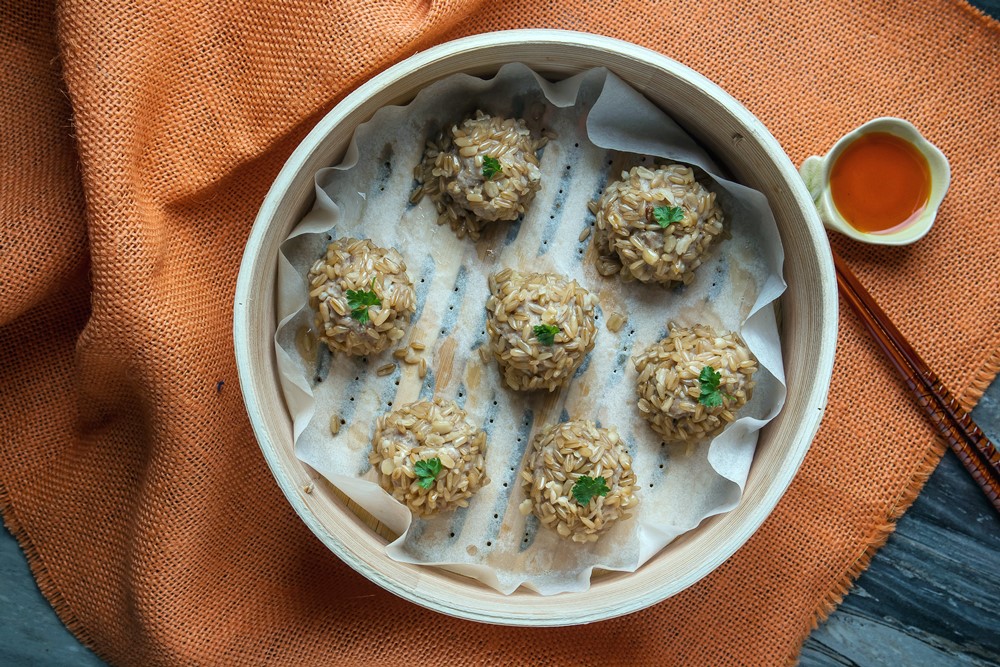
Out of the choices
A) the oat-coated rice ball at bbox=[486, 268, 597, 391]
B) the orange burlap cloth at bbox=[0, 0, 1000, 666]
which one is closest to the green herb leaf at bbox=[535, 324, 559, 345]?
the oat-coated rice ball at bbox=[486, 268, 597, 391]

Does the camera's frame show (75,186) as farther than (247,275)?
Yes

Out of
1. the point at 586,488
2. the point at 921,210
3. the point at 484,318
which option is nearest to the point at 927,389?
the point at 921,210

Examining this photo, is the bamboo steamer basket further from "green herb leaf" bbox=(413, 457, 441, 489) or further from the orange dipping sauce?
the orange dipping sauce

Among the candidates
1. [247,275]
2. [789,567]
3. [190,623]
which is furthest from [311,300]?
[789,567]

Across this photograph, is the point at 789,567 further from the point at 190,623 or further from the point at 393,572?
the point at 190,623

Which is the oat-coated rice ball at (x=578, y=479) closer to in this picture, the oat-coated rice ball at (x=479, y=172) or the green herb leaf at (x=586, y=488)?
the green herb leaf at (x=586, y=488)

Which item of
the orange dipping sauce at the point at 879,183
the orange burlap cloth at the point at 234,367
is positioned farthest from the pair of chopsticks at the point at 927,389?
the orange dipping sauce at the point at 879,183
